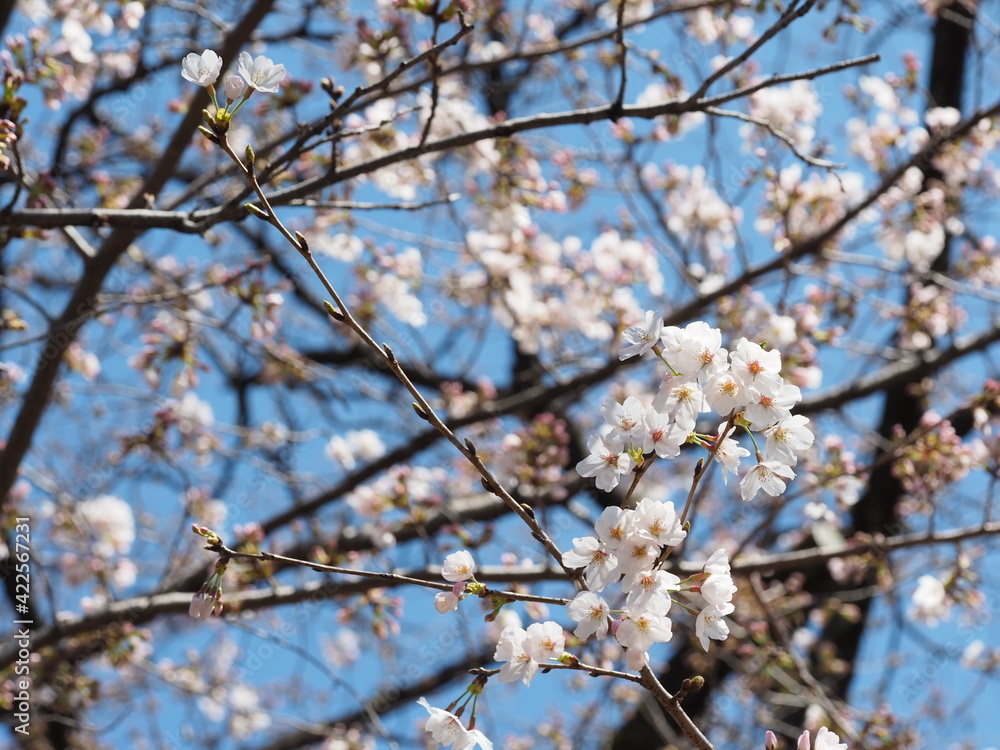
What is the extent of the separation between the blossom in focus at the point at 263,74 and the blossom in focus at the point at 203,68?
0.17ft

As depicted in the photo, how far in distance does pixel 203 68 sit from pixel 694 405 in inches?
42.5

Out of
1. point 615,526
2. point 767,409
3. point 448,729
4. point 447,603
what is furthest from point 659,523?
point 448,729

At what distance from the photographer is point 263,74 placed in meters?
1.66

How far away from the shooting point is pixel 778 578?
16.7 ft

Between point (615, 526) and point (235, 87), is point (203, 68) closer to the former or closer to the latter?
point (235, 87)

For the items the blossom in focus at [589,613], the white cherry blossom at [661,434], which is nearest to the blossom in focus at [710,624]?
the blossom in focus at [589,613]

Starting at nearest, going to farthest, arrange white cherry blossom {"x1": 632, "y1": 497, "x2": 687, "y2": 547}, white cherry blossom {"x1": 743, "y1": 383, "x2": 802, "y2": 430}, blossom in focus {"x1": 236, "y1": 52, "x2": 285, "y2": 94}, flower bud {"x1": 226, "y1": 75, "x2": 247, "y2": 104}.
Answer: white cherry blossom {"x1": 632, "y1": 497, "x2": 687, "y2": 547}, white cherry blossom {"x1": 743, "y1": 383, "x2": 802, "y2": 430}, flower bud {"x1": 226, "y1": 75, "x2": 247, "y2": 104}, blossom in focus {"x1": 236, "y1": 52, "x2": 285, "y2": 94}

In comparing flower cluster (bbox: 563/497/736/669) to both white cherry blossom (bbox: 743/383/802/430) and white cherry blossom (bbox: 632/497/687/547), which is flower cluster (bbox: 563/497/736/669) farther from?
white cherry blossom (bbox: 743/383/802/430)

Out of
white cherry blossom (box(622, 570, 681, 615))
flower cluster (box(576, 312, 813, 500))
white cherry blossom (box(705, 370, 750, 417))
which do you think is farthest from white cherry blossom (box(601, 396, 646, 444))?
white cherry blossom (box(622, 570, 681, 615))

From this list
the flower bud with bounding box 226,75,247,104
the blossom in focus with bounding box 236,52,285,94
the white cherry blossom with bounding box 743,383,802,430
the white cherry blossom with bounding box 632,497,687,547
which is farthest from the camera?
the blossom in focus with bounding box 236,52,285,94

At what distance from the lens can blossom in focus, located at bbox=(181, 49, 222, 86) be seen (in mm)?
1592

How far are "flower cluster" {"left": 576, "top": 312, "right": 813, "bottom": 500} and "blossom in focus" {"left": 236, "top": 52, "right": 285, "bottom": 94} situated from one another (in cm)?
82

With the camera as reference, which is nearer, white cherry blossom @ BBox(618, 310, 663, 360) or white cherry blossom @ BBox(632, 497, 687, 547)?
white cherry blossom @ BBox(632, 497, 687, 547)

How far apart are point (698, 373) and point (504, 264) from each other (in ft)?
10.3
